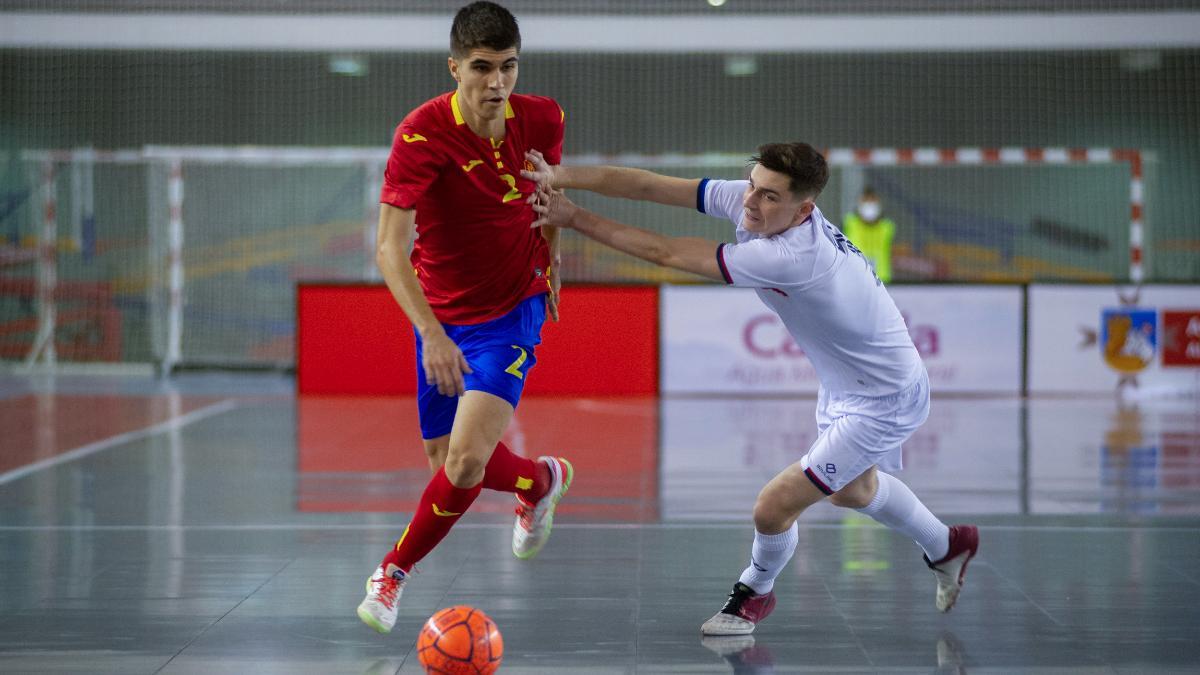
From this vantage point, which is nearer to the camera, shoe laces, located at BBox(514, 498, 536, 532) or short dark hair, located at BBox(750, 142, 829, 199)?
short dark hair, located at BBox(750, 142, 829, 199)

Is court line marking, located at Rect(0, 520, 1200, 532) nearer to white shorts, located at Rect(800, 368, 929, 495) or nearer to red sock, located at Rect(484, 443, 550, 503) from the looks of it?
red sock, located at Rect(484, 443, 550, 503)

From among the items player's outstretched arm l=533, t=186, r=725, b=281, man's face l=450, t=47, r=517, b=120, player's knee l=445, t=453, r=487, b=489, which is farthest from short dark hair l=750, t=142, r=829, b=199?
player's knee l=445, t=453, r=487, b=489

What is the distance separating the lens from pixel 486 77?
400 centimetres

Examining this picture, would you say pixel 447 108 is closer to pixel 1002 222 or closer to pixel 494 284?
pixel 494 284

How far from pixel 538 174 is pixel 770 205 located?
2.52ft

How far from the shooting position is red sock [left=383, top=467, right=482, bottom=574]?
160 inches

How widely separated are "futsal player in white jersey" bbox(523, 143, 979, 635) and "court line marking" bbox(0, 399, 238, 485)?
484 centimetres

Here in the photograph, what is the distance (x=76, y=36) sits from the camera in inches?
604

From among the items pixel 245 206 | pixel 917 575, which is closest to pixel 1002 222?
pixel 245 206

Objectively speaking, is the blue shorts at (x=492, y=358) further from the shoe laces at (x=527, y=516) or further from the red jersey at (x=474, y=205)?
the shoe laces at (x=527, y=516)

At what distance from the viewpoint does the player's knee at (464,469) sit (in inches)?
158

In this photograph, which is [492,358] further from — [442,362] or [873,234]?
[873,234]

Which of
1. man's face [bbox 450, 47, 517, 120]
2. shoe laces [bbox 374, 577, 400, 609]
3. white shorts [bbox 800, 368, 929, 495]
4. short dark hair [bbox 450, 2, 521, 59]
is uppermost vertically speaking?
short dark hair [bbox 450, 2, 521, 59]

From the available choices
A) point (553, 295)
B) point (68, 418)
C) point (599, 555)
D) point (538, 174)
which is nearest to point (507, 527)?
point (599, 555)
